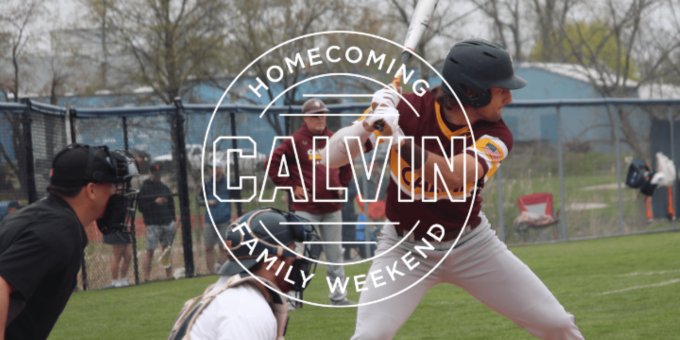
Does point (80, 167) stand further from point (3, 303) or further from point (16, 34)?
point (16, 34)

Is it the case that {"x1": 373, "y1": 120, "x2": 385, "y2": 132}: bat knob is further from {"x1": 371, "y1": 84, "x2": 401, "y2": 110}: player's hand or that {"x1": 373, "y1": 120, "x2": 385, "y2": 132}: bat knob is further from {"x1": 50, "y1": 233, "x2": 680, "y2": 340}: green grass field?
{"x1": 50, "y1": 233, "x2": 680, "y2": 340}: green grass field

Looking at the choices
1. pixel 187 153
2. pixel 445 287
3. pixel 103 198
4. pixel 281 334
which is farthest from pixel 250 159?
pixel 281 334

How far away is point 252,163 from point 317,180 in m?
3.21

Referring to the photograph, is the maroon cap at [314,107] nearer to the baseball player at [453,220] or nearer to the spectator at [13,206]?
the baseball player at [453,220]

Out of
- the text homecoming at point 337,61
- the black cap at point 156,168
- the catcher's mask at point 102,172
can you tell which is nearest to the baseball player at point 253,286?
the catcher's mask at point 102,172

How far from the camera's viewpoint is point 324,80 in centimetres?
1692

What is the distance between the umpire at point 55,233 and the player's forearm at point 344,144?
1.08 m

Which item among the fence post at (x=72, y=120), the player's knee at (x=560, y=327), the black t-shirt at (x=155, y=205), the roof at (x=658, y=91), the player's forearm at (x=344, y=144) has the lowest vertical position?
the player's knee at (x=560, y=327)

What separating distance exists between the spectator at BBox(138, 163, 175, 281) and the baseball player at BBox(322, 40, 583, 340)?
6.72 m

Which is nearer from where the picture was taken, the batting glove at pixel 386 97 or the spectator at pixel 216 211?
the batting glove at pixel 386 97

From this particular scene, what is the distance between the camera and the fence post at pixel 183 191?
33.6 feet

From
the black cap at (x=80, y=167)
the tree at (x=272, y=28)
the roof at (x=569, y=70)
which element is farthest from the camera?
the roof at (x=569, y=70)

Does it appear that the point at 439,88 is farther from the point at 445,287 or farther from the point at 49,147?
the point at 49,147

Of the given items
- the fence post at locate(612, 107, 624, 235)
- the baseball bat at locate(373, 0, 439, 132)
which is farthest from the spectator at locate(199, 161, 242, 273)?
the fence post at locate(612, 107, 624, 235)
